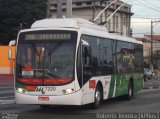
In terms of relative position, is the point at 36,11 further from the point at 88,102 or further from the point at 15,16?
the point at 88,102

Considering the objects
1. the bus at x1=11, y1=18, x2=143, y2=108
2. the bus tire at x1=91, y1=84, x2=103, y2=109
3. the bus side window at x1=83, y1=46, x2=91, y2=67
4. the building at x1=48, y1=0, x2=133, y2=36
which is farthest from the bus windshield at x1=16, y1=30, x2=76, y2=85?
the building at x1=48, y1=0, x2=133, y2=36

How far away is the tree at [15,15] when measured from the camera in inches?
2486

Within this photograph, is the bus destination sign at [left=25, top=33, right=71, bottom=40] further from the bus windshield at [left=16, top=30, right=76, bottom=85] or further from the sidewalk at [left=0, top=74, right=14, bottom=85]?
the sidewalk at [left=0, top=74, right=14, bottom=85]

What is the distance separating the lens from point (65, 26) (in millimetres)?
17062

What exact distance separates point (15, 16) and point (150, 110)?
1882 inches

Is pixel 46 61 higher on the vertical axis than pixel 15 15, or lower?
lower

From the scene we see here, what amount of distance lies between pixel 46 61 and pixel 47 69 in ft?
0.92

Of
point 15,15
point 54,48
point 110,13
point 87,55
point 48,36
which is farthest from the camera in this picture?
point 110,13

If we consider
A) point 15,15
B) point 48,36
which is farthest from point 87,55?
point 15,15

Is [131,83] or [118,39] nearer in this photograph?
[118,39]

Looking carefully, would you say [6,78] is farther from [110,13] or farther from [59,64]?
[110,13]

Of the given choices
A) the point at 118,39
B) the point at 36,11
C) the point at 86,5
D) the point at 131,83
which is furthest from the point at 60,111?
the point at 86,5

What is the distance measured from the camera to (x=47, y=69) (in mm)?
16359

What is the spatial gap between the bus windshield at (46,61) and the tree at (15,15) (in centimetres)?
4639
